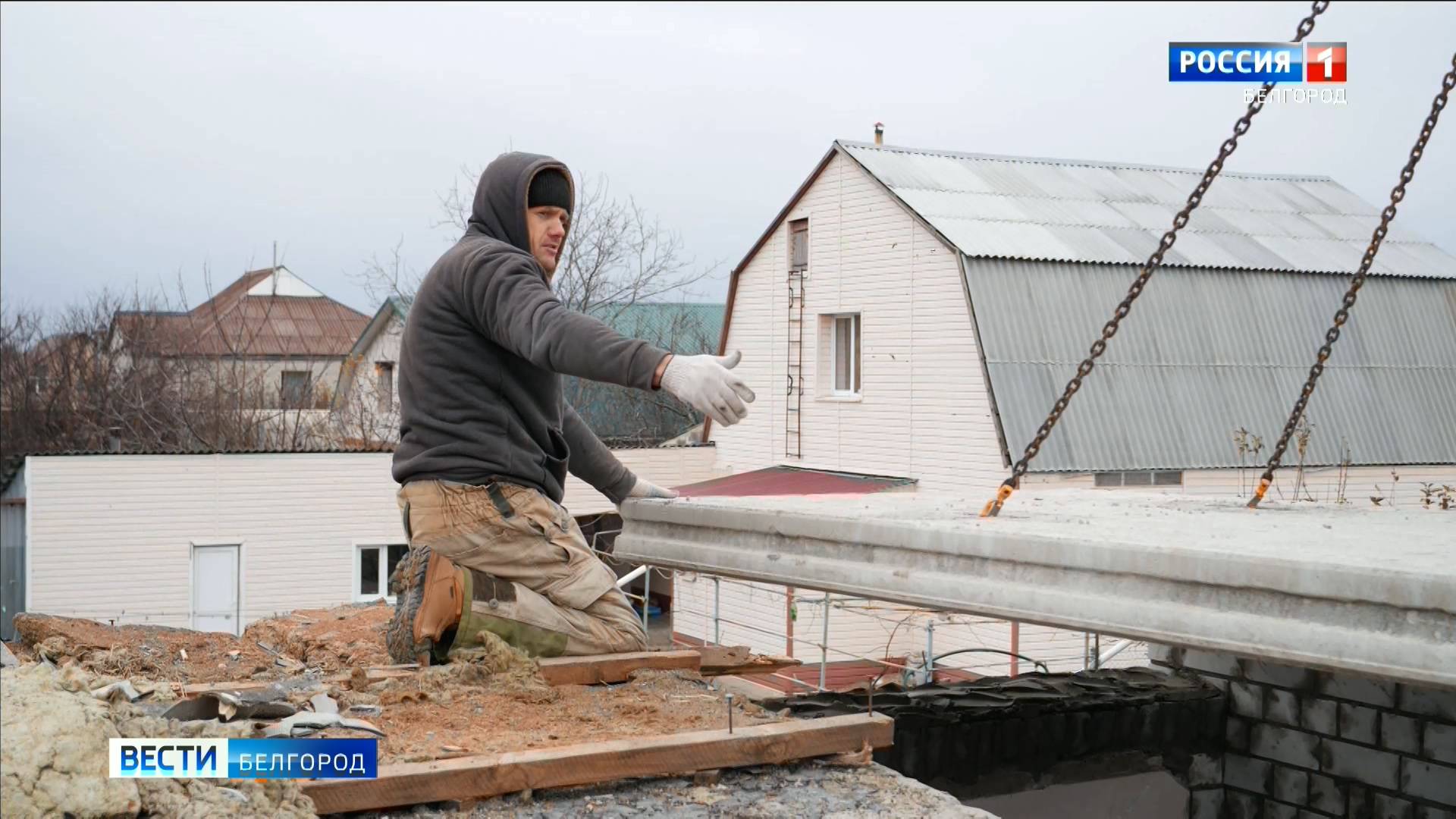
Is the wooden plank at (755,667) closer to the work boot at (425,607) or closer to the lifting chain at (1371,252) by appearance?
the work boot at (425,607)

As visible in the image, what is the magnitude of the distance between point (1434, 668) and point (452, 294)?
299cm

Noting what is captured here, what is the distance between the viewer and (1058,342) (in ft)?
57.0

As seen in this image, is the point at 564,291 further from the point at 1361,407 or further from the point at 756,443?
the point at 1361,407

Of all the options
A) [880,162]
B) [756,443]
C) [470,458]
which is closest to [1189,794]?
[470,458]

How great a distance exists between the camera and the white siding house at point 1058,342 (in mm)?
17312

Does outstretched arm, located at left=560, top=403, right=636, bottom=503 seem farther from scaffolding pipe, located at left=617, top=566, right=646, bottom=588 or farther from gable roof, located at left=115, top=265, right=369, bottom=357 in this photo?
gable roof, located at left=115, top=265, right=369, bottom=357

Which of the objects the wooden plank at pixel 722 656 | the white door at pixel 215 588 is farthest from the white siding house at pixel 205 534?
the wooden plank at pixel 722 656

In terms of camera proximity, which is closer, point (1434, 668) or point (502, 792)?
point (1434, 668)

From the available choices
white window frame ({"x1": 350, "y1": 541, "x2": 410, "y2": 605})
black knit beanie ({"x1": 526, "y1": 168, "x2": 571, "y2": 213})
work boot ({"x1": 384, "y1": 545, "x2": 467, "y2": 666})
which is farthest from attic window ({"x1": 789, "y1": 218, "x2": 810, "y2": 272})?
work boot ({"x1": 384, "y1": 545, "x2": 467, "y2": 666})

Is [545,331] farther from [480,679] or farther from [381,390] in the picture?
[381,390]

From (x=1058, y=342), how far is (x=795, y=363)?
17.4 feet

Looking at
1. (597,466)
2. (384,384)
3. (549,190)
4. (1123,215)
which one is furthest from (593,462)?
(384,384)

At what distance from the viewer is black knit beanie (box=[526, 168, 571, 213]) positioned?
15.1 ft

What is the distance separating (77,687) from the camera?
3074mm
